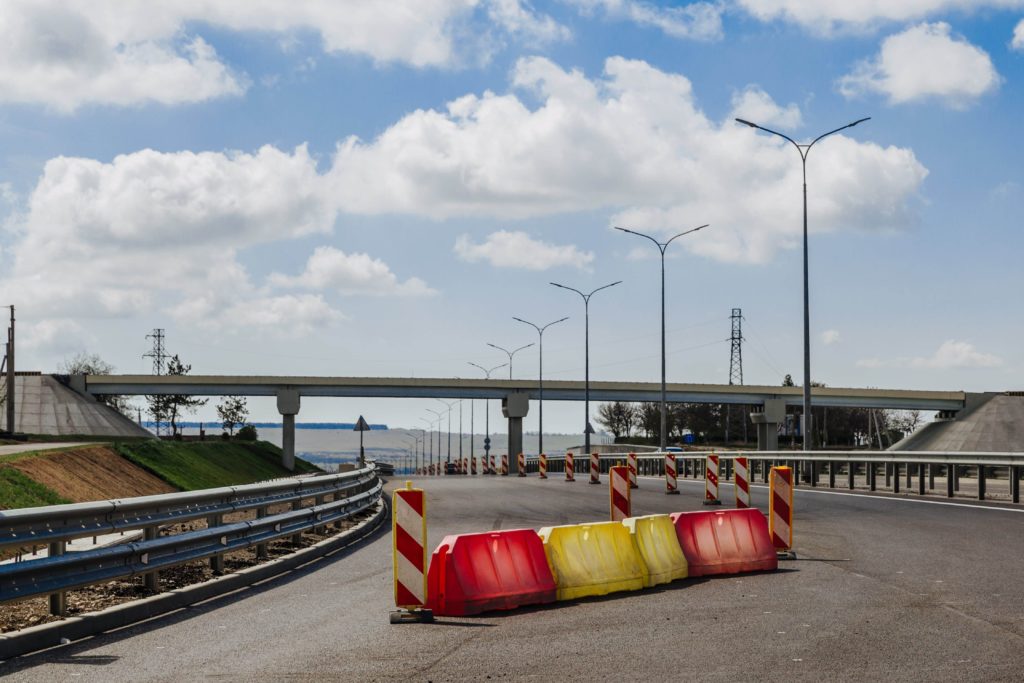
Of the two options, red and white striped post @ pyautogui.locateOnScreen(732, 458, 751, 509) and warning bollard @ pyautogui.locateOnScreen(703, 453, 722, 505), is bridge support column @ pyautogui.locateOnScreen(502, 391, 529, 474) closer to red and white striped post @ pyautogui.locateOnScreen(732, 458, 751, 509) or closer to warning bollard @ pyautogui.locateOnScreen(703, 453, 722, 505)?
warning bollard @ pyautogui.locateOnScreen(703, 453, 722, 505)

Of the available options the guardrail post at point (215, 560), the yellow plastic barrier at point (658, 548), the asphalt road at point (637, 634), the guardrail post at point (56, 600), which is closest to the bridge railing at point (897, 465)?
the asphalt road at point (637, 634)

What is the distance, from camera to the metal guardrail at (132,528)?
8125mm

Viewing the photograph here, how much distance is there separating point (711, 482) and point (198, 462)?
2630 centimetres

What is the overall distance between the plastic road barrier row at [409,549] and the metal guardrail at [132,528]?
7.13 feet

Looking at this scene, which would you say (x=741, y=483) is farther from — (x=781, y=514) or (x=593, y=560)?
(x=593, y=560)

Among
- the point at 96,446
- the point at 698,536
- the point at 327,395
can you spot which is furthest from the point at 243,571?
the point at 327,395

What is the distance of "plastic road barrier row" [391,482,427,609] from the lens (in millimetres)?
9250

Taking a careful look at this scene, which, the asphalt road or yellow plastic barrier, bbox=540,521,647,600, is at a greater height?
yellow plastic barrier, bbox=540,521,647,600

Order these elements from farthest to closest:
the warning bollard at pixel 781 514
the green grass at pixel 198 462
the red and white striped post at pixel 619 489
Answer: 1. the green grass at pixel 198 462
2. the red and white striped post at pixel 619 489
3. the warning bollard at pixel 781 514

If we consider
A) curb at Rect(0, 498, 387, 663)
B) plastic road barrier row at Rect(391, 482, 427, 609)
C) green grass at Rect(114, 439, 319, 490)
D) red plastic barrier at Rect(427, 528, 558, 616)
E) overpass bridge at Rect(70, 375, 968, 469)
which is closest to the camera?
curb at Rect(0, 498, 387, 663)

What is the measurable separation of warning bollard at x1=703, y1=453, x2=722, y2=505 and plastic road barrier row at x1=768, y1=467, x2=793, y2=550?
32.8 ft

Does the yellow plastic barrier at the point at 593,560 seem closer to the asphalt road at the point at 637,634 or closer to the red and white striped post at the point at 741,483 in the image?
the asphalt road at the point at 637,634

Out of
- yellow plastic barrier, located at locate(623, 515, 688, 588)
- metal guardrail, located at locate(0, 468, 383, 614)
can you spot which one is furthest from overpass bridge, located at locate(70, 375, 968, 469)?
yellow plastic barrier, located at locate(623, 515, 688, 588)

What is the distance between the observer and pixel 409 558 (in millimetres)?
9367
